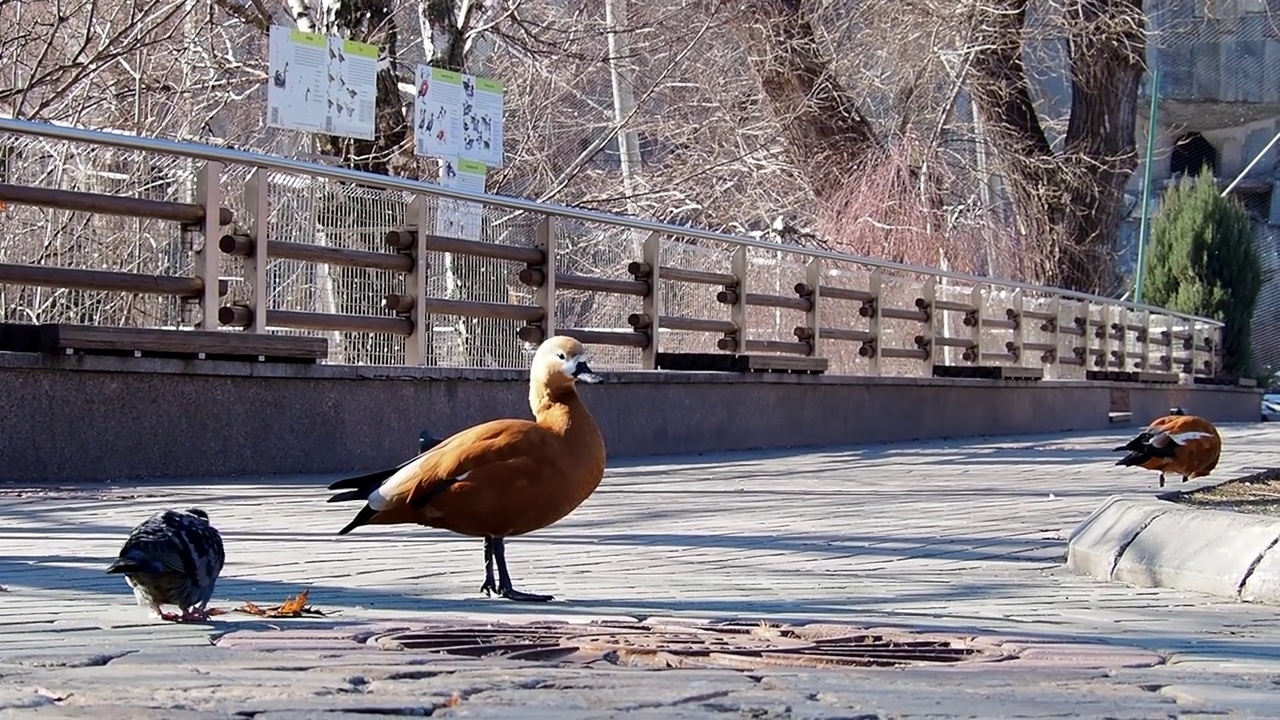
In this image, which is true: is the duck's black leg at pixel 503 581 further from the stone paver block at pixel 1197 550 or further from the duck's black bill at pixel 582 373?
the stone paver block at pixel 1197 550

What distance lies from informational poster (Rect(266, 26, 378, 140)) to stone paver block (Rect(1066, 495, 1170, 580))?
6.71 metres

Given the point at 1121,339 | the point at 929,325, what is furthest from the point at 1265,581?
the point at 1121,339

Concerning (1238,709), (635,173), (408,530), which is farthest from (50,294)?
(635,173)

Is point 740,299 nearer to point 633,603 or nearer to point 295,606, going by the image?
point 633,603

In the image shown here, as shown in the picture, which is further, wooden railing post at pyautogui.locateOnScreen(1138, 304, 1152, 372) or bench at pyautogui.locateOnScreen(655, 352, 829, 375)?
wooden railing post at pyautogui.locateOnScreen(1138, 304, 1152, 372)

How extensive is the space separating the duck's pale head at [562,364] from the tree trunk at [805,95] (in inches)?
787

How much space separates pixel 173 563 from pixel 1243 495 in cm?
654

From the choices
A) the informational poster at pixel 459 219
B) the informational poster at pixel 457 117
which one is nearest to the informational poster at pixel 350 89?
the informational poster at pixel 457 117

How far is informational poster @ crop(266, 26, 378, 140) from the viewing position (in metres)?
11.9

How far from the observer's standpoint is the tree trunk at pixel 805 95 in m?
25.3

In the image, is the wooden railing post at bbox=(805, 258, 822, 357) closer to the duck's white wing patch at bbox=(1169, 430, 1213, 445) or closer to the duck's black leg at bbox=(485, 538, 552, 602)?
the duck's white wing patch at bbox=(1169, 430, 1213, 445)

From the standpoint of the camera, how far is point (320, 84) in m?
12.2

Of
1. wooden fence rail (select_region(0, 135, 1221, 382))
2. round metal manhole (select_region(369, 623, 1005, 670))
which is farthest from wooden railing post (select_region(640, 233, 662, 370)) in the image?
round metal manhole (select_region(369, 623, 1005, 670))

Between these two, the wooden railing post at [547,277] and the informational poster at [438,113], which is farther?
the informational poster at [438,113]
